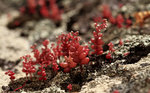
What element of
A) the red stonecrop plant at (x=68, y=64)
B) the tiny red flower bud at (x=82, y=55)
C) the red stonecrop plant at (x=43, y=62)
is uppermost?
Answer: the red stonecrop plant at (x=43, y=62)

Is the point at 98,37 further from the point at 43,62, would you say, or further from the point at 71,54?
the point at 43,62

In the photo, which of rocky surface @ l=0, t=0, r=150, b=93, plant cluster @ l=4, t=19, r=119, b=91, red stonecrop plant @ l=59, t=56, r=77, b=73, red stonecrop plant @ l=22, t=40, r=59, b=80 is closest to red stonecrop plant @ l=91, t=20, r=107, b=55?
plant cluster @ l=4, t=19, r=119, b=91

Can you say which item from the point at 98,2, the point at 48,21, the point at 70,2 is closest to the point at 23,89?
the point at 48,21

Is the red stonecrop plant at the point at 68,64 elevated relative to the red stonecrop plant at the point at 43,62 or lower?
lower

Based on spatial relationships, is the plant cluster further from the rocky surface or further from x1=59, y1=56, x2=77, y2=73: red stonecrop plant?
the rocky surface

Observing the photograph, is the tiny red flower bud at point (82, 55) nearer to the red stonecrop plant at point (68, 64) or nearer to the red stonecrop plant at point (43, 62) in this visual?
the red stonecrop plant at point (68, 64)

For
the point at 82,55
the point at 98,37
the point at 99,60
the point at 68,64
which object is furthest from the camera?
the point at 99,60

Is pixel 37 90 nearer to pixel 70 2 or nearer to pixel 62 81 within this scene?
pixel 62 81

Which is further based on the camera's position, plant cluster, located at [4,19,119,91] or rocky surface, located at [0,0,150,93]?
plant cluster, located at [4,19,119,91]

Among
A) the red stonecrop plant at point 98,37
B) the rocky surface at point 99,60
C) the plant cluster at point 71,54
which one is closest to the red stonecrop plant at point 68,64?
the plant cluster at point 71,54

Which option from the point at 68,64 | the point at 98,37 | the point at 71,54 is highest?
the point at 98,37

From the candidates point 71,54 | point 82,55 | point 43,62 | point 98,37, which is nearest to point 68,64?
point 71,54
